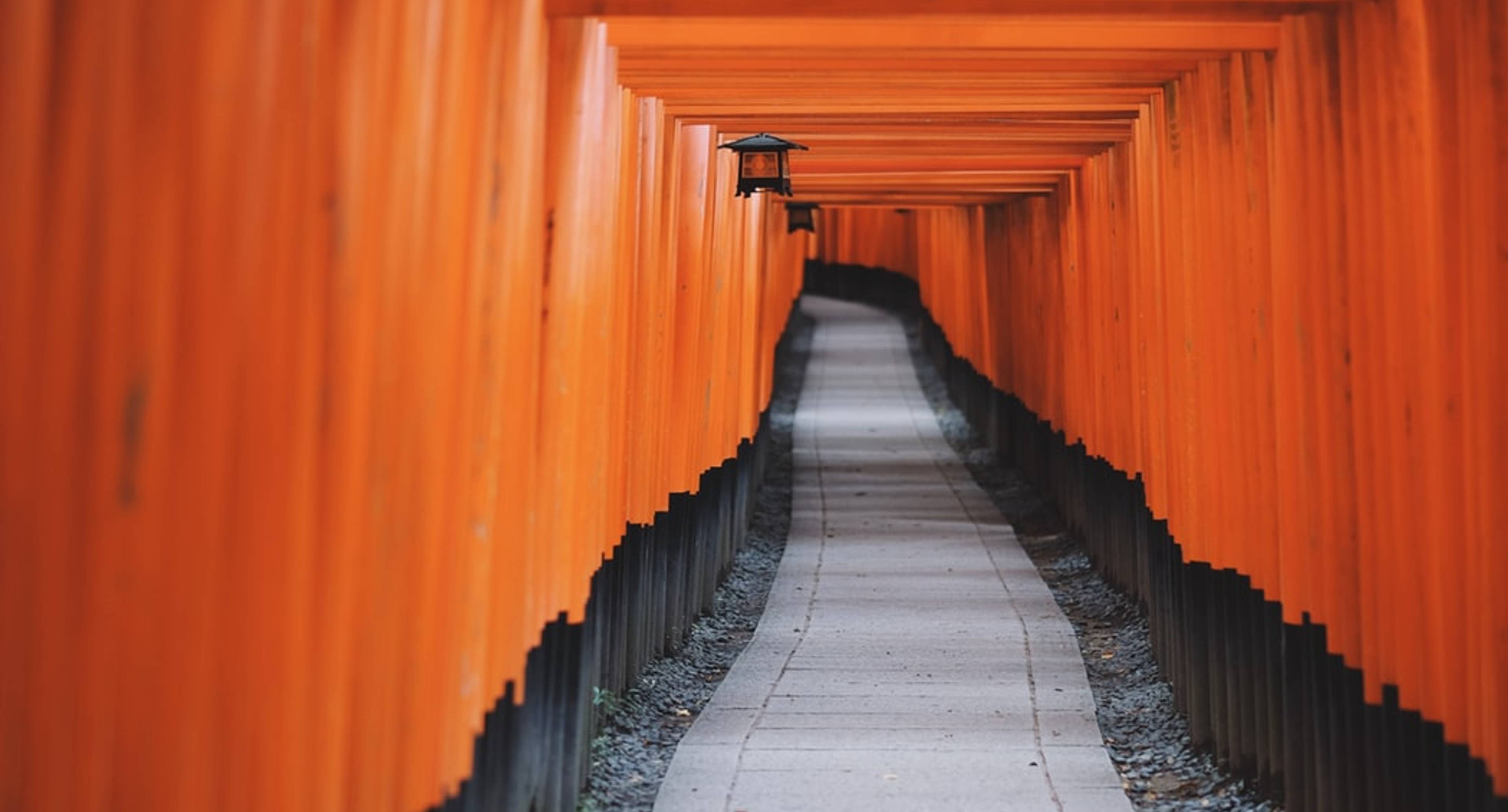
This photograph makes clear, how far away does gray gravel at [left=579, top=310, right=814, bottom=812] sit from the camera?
7445 millimetres

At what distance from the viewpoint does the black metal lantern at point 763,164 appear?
9164mm

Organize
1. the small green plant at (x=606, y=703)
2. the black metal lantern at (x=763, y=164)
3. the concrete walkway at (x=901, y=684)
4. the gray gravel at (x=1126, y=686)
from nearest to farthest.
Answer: the concrete walkway at (x=901, y=684), the gray gravel at (x=1126, y=686), the small green plant at (x=606, y=703), the black metal lantern at (x=763, y=164)

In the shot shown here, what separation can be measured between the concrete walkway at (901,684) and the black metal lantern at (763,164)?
9.23 ft

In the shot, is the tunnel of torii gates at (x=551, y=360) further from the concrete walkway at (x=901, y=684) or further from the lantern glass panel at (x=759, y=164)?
the concrete walkway at (x=901, y=684)

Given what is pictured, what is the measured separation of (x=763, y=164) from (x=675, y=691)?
302 centimetres

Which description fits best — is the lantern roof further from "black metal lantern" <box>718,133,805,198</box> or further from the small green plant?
the small green plant

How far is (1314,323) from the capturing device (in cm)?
598

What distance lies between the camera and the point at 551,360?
19.3 ft

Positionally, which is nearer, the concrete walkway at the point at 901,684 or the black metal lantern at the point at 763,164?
the concrete walkway at the point at 901,684

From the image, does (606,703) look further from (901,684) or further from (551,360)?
(551,360)

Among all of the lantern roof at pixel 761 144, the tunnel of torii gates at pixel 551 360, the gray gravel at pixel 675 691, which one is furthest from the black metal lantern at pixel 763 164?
the gray gravel at pixel 675 691

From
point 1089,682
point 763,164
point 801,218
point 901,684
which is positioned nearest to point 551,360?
point 763,164

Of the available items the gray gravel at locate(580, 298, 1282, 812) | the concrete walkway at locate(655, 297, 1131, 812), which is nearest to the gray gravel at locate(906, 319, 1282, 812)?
the gray gravel at locate(580, 298, 1282, 812)

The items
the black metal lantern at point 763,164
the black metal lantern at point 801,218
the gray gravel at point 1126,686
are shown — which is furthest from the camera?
the black metal lantern at point 801,218
